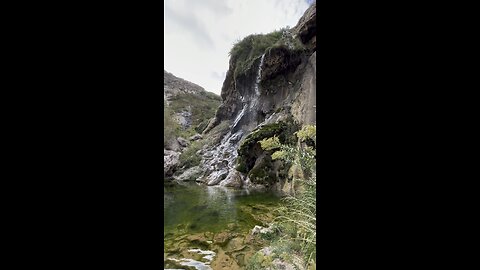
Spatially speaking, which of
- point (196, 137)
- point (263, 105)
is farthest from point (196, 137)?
point (263, 105)

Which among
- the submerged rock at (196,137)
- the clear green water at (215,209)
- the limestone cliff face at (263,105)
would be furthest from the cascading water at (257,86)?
the clear green water at (215,209)

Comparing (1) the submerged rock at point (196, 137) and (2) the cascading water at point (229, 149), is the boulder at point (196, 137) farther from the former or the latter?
(2) the cascading water at point (229, 149)

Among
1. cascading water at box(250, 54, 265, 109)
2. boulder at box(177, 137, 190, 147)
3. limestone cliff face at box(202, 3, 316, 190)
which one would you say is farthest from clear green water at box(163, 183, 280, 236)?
cascading water at box(250, 54, 265, 109)

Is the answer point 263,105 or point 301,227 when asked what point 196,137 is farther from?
point 301,227

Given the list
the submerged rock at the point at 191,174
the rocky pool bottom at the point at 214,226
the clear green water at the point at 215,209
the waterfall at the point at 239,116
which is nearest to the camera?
the rocky pool bottom at the point at 214,226

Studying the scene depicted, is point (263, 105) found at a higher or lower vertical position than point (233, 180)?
higher

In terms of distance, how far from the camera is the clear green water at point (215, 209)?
3210 mm

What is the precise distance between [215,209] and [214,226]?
56 cm

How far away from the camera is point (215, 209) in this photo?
3750mm
